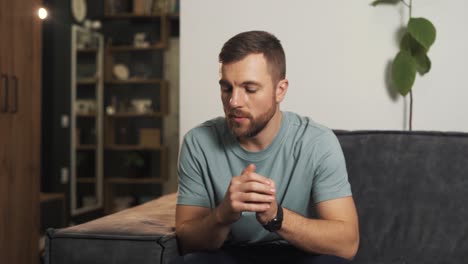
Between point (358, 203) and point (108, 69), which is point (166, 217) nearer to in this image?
point (358, 203)

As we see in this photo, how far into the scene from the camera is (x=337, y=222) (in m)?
1.64

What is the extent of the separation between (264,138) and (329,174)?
22 cm

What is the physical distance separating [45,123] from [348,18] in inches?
164

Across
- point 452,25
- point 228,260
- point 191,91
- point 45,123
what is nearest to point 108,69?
point 45,123

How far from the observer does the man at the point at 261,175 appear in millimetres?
1603

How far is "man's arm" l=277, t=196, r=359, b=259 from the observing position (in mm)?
1564

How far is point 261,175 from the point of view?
5.59ft

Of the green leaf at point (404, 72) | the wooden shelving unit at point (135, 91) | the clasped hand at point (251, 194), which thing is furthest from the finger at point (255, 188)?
the wooden shelving unit at point (135, 91)

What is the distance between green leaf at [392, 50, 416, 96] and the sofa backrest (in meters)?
0.33

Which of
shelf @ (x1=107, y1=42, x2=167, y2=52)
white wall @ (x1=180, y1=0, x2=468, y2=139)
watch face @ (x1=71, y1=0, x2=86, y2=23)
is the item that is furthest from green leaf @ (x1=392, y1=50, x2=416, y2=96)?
shelf @ (x1=107, y1=42, x2=167, y2=52)

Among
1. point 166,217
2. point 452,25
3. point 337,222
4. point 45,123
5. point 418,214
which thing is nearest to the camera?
point 337,222

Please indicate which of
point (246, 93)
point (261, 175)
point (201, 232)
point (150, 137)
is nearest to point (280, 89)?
point (246, 93)

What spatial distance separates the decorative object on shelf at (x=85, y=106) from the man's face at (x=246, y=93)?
524 centimetres

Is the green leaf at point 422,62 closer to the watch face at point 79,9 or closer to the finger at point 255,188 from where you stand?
the finger at point 255,188
